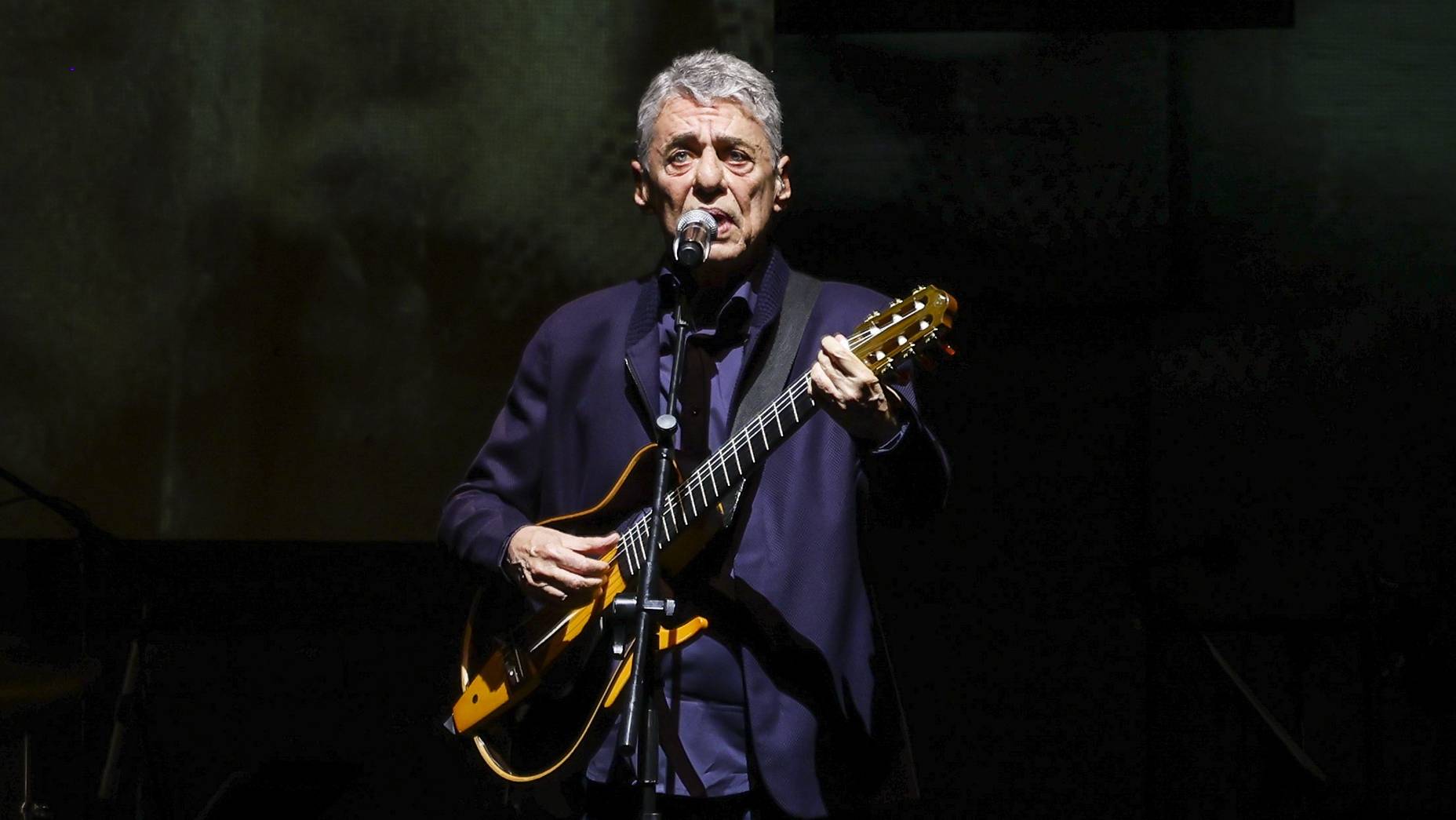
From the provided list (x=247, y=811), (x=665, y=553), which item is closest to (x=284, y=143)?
(x=247, y=811)

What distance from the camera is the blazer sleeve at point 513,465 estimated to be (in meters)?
2.20

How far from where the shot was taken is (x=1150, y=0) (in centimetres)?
328

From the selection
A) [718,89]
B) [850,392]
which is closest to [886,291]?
[718,89]

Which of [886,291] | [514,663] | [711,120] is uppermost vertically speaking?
[711,120]

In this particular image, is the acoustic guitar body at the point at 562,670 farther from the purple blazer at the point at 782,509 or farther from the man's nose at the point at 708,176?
the man's nose at the point at 708,176

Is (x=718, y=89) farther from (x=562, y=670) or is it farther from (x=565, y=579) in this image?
(x=562, y=670)

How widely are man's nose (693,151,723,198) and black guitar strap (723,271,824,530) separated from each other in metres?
0.20

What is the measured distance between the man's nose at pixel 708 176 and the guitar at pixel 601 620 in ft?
1.12

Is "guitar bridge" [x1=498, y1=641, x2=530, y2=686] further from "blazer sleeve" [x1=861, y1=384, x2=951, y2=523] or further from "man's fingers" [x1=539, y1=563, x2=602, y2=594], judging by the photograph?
"blazer sleeve" [x1=861, y1=384, x2=951, y2=523]

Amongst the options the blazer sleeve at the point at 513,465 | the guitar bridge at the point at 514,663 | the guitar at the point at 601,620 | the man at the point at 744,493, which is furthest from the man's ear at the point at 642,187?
the guitar bridge at the point at 514,663

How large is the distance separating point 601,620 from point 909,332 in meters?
0.66

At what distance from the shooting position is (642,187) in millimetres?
2275

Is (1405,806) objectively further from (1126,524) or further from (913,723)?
(913,723)

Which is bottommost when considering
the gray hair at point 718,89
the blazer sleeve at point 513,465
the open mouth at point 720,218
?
the blazer sleeve at point 513,465
